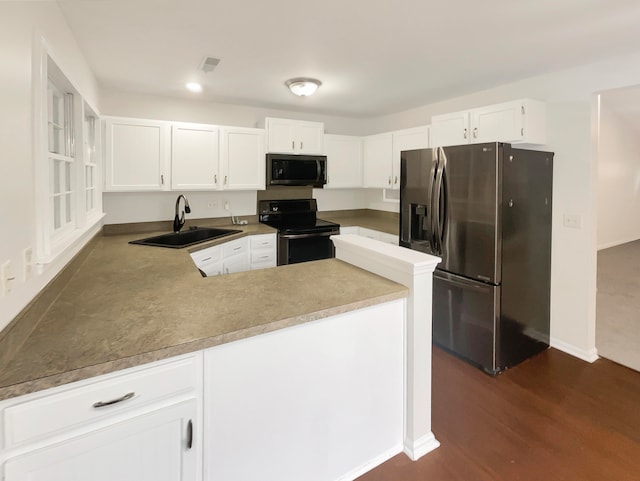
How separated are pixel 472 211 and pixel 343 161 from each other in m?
2.14

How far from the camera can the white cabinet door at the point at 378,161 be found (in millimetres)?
4199

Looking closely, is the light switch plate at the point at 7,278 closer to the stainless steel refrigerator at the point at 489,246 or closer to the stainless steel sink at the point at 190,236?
the stainless steel sink at the point at 190,236

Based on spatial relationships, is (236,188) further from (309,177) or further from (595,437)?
(595,437)

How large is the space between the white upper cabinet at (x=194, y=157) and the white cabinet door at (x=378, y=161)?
1926mm

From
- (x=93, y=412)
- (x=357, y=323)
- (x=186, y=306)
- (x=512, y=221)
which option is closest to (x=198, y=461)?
(x=93, y=412)

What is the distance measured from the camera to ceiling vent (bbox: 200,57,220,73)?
2613 mm

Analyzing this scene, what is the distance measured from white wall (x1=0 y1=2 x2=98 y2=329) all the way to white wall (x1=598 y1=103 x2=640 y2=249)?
7.14 metres

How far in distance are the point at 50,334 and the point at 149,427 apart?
0.49 meters

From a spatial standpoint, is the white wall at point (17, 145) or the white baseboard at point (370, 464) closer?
the white wall at point (17, 145)

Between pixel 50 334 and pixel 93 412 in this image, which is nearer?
pixel 93 412

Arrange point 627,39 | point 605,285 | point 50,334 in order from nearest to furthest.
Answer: point 50,334 < point 627,39 < point 605,285

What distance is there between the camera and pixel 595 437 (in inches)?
77.9

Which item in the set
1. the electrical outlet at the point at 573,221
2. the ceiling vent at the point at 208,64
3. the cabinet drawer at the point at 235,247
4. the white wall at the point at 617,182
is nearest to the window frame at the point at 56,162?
the ceiling vent at the point at 208,64

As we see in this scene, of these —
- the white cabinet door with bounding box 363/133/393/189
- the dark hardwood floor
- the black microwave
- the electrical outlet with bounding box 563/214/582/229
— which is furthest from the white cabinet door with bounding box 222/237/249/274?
the electrical outlet with bounding box 563/214/582/229
